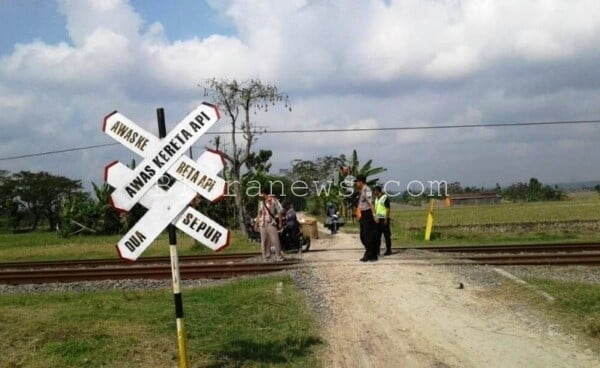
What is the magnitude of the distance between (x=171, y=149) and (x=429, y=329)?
3.94 m

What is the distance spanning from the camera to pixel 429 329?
720 centimetres

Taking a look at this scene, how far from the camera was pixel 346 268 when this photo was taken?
38.5ft

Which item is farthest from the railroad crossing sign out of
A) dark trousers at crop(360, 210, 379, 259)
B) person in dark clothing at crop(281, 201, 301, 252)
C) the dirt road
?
person in dark clothing at crop(281, 201, 301, 252)

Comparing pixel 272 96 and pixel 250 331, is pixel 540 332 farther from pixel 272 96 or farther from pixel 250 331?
pixel 272 96

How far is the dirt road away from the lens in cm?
617

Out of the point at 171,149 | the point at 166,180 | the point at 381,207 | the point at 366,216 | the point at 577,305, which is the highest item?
the point at 171,149

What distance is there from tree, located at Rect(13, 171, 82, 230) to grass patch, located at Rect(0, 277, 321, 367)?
207 ft

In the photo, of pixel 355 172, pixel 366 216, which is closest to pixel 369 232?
pixel 366 216

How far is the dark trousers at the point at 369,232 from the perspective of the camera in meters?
12.4

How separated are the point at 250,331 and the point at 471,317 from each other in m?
2.85

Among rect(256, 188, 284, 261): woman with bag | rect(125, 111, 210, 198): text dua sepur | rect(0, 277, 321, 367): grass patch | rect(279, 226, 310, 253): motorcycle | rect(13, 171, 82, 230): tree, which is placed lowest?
rect(0, 277, 321, 367): grass patch

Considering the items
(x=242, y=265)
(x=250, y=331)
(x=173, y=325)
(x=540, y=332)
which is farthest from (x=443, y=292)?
(x=242, y=265)

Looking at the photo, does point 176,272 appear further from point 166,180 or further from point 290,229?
point 290,229

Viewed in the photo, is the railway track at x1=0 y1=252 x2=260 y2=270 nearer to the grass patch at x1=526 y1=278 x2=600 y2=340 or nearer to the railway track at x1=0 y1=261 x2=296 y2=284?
the railway track at x1=0 y1=261 x2=296 y2=284
